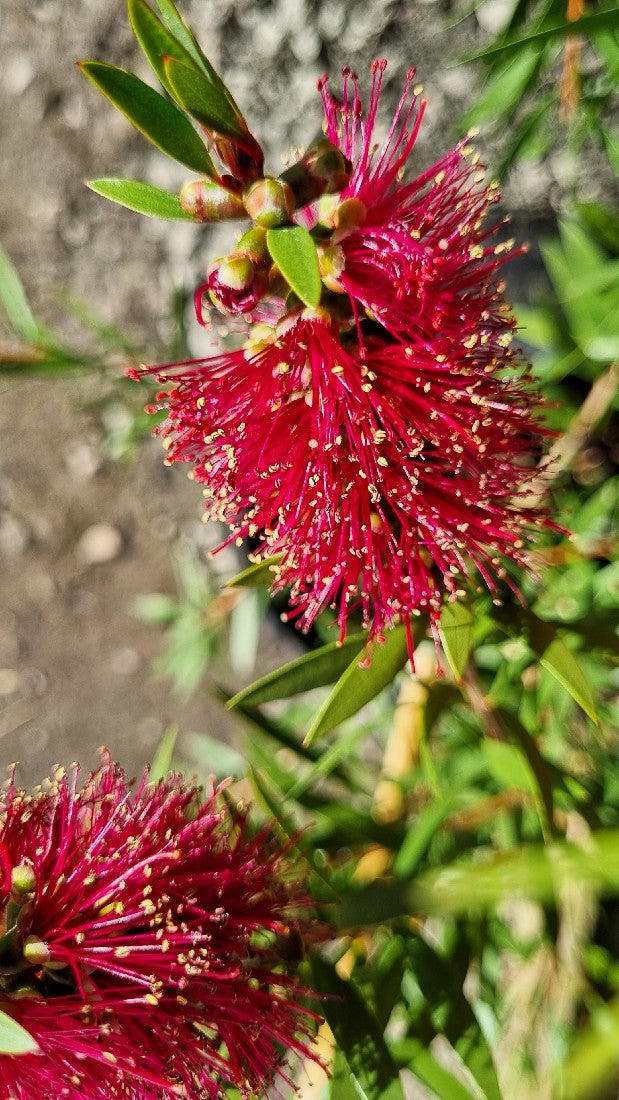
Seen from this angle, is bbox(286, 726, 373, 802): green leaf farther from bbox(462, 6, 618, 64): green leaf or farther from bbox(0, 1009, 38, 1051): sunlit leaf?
bbox(462, 6, 618, 64): green leaf

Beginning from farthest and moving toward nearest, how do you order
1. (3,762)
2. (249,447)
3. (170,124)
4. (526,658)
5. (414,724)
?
1. (3,762)
2. (414,724)
3. (526,658)
4. (249,447)
5. (170,124)

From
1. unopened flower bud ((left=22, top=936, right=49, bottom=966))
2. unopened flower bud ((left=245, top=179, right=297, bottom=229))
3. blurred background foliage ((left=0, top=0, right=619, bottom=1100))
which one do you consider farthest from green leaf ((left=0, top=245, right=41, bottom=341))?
unopened flower bud ((left=22, top=936, right=49, bottom=966))

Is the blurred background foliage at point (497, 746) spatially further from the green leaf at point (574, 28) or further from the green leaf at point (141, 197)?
the green leaf at point (141, 197)

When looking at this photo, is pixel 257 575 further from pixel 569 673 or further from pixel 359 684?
pixel 569 673

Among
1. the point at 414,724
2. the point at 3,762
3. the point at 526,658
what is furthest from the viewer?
the point at 3,762

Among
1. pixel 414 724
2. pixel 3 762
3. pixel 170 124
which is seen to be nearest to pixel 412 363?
pixel 170 124

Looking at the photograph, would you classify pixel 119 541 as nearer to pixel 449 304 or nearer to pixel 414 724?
pixel 414 724

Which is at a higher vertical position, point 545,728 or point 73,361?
point 73,361
